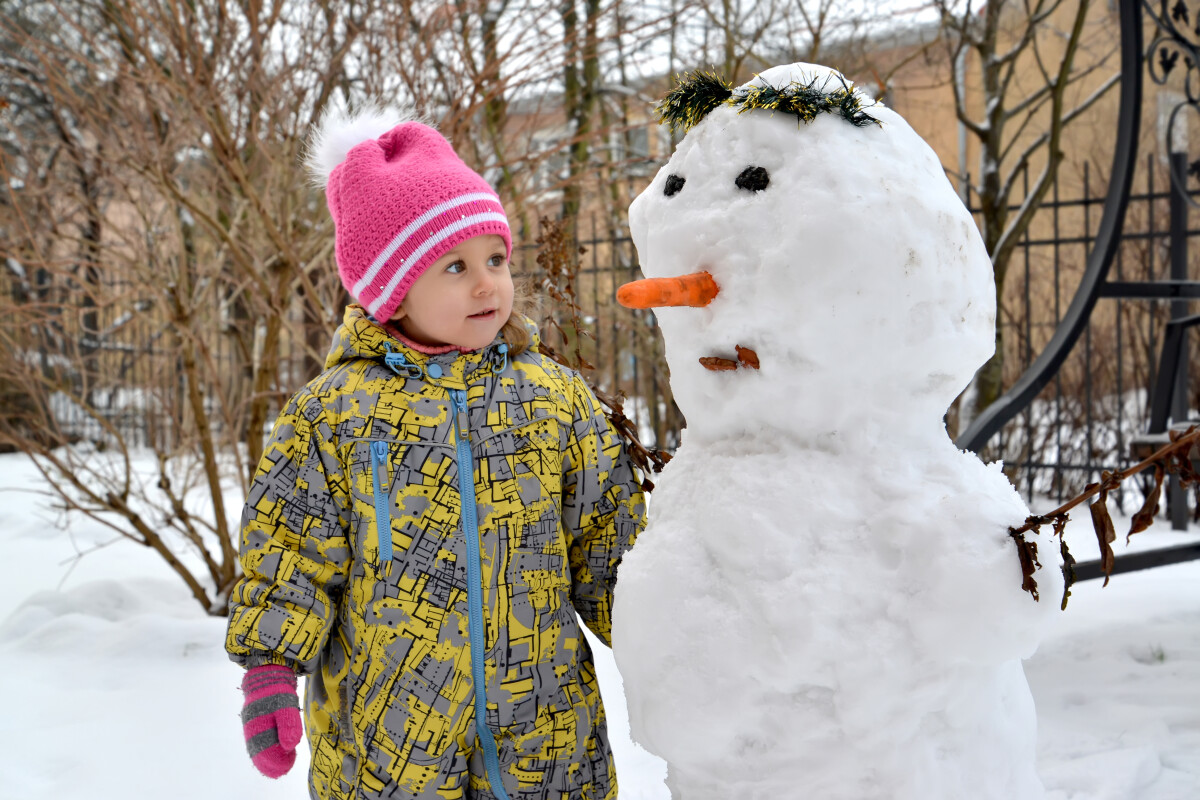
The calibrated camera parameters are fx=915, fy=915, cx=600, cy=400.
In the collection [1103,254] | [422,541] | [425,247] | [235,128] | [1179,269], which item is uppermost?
[235,128]

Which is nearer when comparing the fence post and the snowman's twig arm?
the snowman's twig arm

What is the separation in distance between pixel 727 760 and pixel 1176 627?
7.94ft

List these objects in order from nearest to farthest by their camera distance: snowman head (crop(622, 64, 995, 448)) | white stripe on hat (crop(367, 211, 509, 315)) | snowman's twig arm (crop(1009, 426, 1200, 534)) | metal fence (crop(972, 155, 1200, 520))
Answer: snowman's twig arm (crop(1009, 426, 1200, 534))
snowman head (crop(622, 64, 995, 448))
white stripe on hat (crop(367, 211, 509, 315))
metal fence (crop(972, 155, 1200, 520))

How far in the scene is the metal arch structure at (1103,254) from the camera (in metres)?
2.67

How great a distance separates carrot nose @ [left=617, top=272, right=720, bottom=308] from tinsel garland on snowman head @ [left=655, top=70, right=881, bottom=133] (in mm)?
243

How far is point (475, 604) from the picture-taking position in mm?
1490

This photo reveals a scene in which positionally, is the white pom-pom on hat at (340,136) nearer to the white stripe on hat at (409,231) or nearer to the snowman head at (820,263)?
the white stripe on hat at (409,231)

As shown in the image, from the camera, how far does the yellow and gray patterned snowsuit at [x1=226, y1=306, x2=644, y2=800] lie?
148cm

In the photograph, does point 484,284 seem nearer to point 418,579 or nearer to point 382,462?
point 382,462

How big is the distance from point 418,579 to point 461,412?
283 millimetres

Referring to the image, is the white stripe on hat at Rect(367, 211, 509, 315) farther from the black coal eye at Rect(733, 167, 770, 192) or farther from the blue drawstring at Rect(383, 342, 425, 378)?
the black coal eye at Rect(733, 167, 770, 192)

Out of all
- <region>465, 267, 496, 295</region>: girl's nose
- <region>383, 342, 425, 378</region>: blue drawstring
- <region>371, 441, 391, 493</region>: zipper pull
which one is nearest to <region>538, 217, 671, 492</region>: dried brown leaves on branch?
<region>465, 267, 496, 295</region>: girl's nose

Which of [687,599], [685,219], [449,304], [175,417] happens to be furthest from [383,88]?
[687,599]

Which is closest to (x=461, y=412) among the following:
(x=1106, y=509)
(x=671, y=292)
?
(x=671, y=292)
